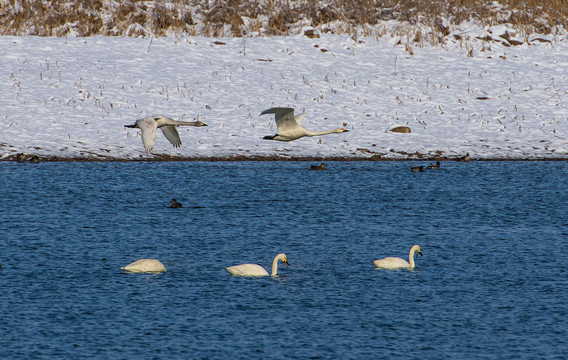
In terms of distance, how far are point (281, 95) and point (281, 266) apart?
767 inches

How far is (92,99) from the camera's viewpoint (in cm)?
3509

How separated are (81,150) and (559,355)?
72.4 ft

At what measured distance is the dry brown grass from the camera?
42094 mm

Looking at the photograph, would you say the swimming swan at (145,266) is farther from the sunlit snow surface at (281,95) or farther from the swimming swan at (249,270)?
the sunlit snow surface at (281,95)

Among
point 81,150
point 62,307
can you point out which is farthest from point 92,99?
A: point 62,307

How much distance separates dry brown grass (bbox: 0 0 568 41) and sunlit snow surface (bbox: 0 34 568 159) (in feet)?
4.87

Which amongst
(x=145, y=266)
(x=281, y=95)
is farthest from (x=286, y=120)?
(x=281, y=95)

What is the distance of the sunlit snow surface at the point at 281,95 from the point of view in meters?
32.4

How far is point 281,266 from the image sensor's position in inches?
693

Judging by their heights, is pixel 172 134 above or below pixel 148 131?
below

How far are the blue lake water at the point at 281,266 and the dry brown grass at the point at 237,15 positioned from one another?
13.9 meters

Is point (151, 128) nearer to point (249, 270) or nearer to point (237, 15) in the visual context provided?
point (249, 270)

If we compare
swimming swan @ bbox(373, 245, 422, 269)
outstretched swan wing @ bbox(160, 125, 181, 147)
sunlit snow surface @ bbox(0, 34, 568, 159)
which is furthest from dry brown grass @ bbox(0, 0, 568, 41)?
swimming swan @ bbox(373, 245, 422, 269)

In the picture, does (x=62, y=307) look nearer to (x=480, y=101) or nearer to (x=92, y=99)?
(x=92, y=99)
